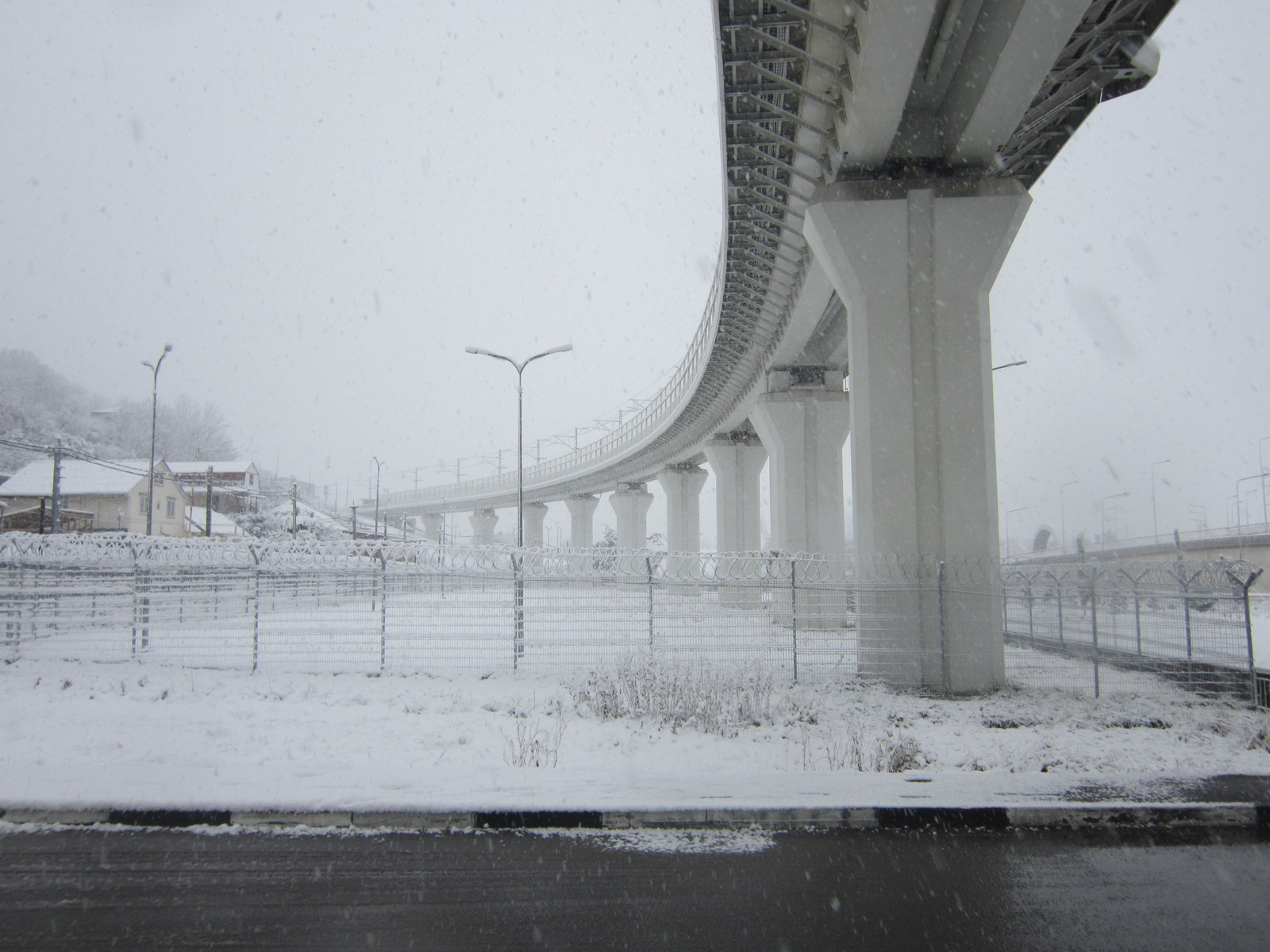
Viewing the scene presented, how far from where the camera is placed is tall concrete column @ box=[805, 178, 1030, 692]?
Result: 1455 centimetres

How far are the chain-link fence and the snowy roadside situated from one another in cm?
91

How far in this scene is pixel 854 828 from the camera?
21.2ft

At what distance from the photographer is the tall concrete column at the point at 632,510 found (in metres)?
67.5

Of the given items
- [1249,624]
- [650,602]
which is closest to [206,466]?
[650,602]

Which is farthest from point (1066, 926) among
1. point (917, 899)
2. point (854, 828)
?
point (854, 828)

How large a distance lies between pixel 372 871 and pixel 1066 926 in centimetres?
435

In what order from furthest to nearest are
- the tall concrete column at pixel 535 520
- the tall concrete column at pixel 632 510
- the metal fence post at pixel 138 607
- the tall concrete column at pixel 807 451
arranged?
the tall concrete column at pixel 535 520 < the tall concrete column at pixel 632 510 < the tall concrete column at pixel 807 451 < the metal fence post at pixel 138 607

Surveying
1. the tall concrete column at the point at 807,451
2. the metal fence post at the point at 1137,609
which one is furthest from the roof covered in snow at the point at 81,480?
the metal fence post at the point at 1137,609

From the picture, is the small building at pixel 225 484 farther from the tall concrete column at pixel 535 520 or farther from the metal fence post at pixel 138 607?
the metal fence post at pixel 138 607

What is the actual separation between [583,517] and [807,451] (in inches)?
1999

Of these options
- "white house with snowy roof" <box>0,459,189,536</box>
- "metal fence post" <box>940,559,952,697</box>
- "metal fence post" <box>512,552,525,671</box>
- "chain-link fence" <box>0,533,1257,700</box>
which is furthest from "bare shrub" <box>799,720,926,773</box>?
"white house with snowy roof" <box>0,459,189,536</box>

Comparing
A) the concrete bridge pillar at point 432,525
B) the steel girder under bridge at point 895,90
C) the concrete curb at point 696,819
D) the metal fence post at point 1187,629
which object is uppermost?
the steel girder under bridge at point 895,90

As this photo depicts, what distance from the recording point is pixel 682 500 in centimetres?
5806

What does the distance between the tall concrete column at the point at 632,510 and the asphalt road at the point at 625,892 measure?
60717 mm
